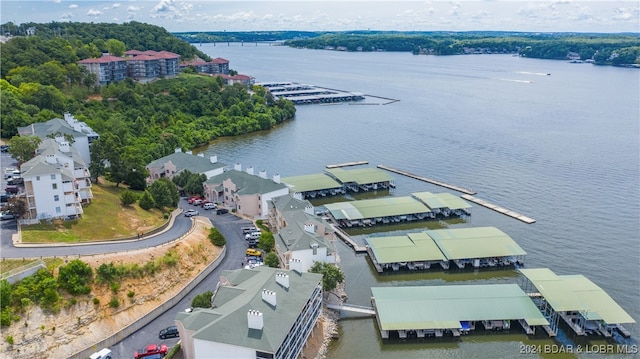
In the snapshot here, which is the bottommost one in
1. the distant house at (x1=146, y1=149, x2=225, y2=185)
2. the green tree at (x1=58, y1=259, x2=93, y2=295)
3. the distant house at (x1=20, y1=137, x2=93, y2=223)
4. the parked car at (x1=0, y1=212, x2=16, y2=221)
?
the distant house at (x1=146, y1=149, x2=225, y2=185)

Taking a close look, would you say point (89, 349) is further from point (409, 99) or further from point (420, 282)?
point (409, 99)

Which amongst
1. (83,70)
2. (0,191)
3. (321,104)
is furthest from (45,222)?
(321,104)

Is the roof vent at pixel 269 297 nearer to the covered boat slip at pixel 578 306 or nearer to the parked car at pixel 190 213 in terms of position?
the covered boat slip at pixel 578 306

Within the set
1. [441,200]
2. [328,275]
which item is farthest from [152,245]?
[441,200]

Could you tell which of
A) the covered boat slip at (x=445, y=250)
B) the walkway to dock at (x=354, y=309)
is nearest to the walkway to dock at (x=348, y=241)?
the covered boat slip at (x=445, y=250)

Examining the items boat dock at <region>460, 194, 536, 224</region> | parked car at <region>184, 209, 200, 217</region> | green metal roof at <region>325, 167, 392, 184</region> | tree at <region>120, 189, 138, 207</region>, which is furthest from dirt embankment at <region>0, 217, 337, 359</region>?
boat dock at <region>460, 194, 536, 224</region>

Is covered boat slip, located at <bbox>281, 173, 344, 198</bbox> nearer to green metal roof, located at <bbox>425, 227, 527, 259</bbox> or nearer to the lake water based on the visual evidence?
the lake water

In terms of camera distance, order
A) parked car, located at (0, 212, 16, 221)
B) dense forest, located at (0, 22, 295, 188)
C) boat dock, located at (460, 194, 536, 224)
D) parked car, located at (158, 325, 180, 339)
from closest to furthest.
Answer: parked car, located at (158, 325, 180, 339) → parked car, located at (0, 212, 16, 221) → boat dock, located at (460, 194, 536, 224) → dense forest, located at (0, 22, 295, 188)
